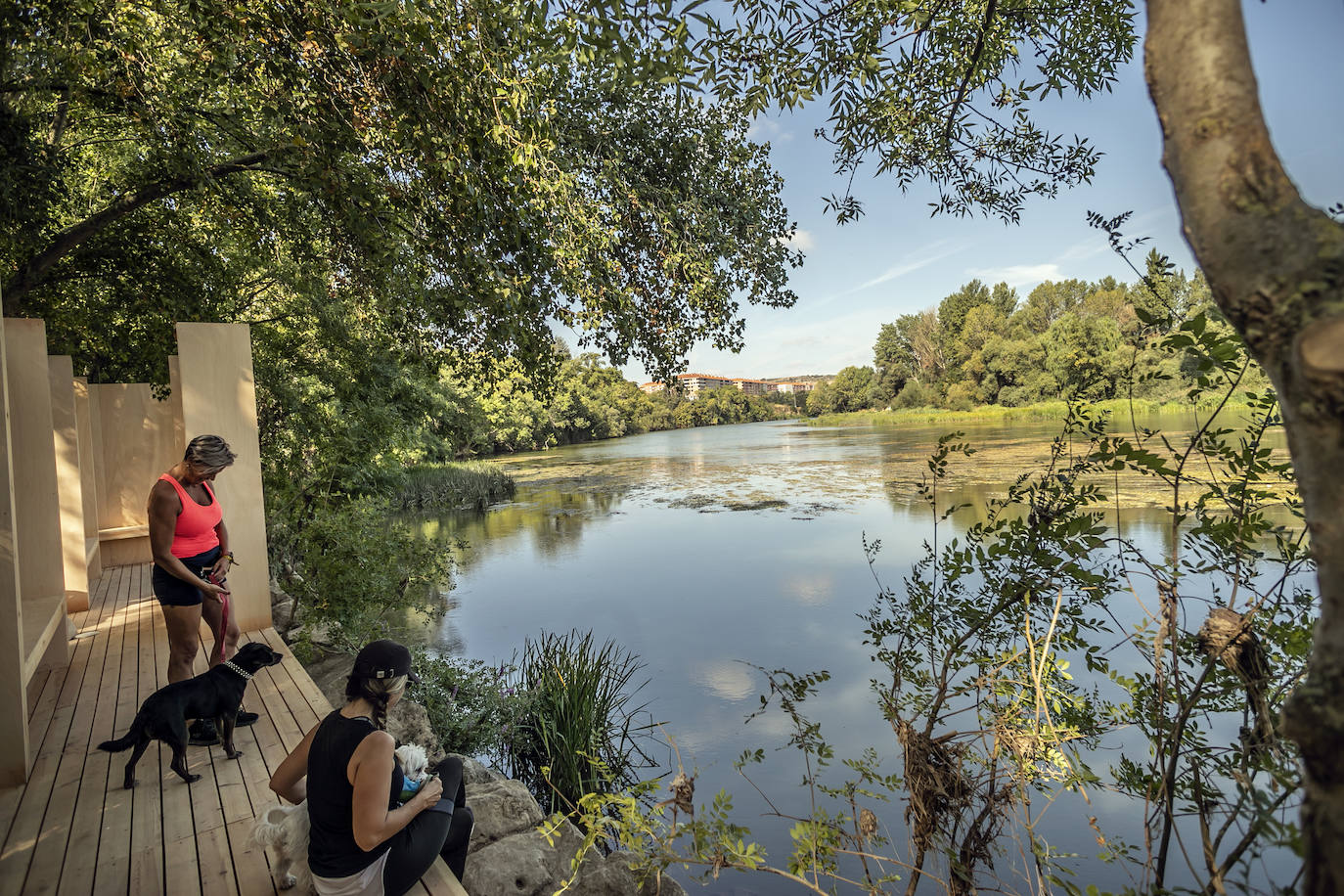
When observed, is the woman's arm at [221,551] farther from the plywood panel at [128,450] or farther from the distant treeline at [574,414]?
the distant treeline at [574,414]

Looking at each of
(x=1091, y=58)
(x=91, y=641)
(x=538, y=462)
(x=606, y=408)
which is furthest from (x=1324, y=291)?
(x=606, y=408)

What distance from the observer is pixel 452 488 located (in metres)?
19.2

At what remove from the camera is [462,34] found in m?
2.93

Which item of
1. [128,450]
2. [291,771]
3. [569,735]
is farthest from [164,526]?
[128,450]

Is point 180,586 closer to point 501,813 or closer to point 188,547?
point 188,547


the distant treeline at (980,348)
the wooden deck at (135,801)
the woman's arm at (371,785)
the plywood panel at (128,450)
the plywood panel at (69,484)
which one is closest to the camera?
the woman's arm at (371,785)

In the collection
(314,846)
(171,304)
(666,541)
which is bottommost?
(666,541)

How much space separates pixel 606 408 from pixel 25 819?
1855 inches

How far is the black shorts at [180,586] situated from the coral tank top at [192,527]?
37mm

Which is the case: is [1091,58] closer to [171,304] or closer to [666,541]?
[171,304]

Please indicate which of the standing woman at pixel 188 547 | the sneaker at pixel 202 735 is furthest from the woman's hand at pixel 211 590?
the sneaker at pixel 202 735

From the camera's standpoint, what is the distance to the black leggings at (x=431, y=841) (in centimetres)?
202

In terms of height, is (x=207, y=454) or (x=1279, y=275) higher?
(x=1279, y=275)

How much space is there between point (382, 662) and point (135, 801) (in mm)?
1584
